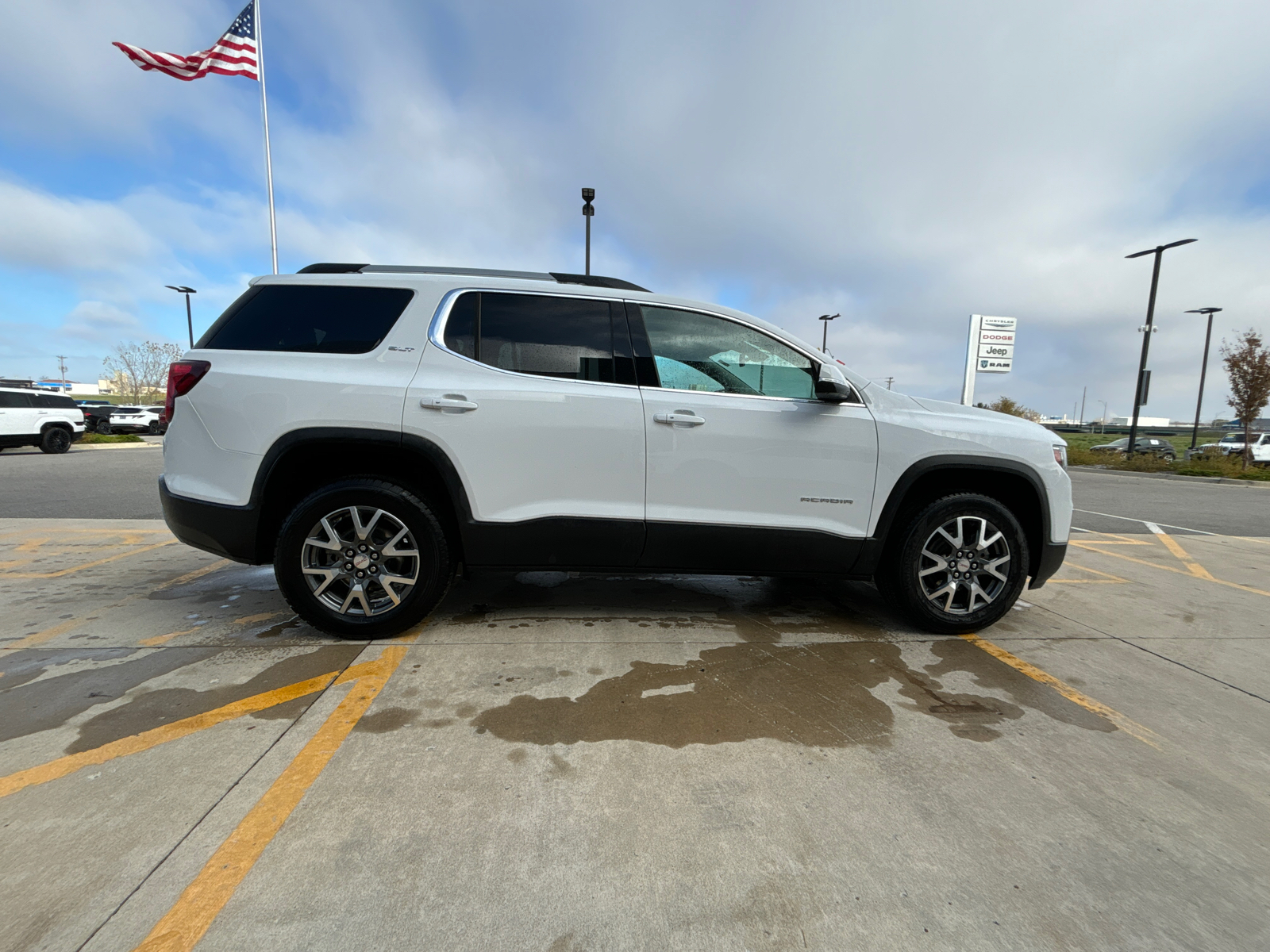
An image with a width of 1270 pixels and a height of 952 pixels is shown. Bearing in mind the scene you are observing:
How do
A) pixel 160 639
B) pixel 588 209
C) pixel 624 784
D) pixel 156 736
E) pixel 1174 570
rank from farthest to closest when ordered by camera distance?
pixel 588 209
pixel 1174 570
pixel 160 639
pixel 156 736
pixel 624 784

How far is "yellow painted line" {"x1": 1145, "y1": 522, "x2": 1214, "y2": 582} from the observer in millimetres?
5320

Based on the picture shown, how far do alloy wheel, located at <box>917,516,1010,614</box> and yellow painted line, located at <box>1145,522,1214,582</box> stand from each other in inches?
131

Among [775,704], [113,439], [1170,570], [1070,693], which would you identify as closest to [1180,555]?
[1170,570]

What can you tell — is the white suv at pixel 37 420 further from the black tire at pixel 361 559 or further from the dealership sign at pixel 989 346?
the dealership sign at pixel 989 346

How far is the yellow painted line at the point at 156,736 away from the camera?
77.9 inches

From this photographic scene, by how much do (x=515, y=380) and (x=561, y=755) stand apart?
6.03 feet

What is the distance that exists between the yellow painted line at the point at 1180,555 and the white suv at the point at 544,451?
10.7 feet

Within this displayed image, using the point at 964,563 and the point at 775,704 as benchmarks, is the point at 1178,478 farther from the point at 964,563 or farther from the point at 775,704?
the point at 775,704

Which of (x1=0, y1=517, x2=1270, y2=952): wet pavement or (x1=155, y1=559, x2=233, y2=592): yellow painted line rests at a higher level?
(x1=0, y1=517, x2=1270, y2=952): wet pavement

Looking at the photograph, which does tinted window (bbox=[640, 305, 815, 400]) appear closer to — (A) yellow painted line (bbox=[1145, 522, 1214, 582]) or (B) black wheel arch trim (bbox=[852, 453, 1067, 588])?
(B) black wheel arch trim (bbox=[852, 453, 1067, 588])

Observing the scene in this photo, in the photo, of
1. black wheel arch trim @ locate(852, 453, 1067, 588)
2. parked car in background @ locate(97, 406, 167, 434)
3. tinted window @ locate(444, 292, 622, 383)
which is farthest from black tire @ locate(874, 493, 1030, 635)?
parked car in background @ locate(97, 406, 167, 434)

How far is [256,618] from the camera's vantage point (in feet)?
11.6

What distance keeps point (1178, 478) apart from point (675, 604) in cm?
2222

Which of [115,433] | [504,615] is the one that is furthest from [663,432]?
[115,433]
